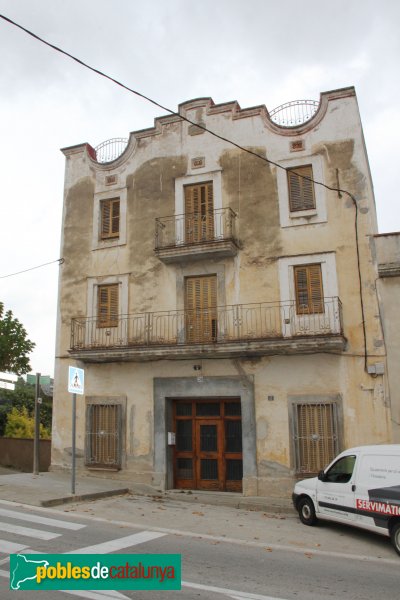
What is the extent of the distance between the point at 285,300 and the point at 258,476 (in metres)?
4.86

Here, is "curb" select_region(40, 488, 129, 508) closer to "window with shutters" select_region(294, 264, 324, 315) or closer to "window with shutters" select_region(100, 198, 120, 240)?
"window with shutters" select_region(294, 264, 324, 315)

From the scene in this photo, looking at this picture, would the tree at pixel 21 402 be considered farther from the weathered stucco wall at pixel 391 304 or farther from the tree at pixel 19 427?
the weathered stucco wall at pixel 391 304

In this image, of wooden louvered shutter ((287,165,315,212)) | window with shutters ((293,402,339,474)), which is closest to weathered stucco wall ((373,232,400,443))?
window with shutters ((293,402,339,474))

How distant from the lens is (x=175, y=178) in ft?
55.8

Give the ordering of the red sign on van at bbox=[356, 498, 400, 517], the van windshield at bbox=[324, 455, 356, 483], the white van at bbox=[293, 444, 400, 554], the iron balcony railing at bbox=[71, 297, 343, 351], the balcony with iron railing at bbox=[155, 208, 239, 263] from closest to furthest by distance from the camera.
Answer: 1. the red sign on van at bbox=[356, 498, 400, 517]
2. the white van at bbox=[293, 444, 400, 554]
3. the van windshield at bbox=[324, 455, 356, 483]
4. the iron balcony railing at bbox=[71, 297, 343, 351]
5. the balcony with iron railing at bbox=[155, 208, 239, 263]

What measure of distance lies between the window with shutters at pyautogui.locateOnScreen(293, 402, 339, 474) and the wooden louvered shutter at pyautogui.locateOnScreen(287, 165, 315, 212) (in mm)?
5665

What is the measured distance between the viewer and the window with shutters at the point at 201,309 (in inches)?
613

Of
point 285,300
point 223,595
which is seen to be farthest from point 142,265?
point 223,595

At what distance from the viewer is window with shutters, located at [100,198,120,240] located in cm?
1770

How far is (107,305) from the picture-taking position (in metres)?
17.1

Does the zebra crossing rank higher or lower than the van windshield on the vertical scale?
lower

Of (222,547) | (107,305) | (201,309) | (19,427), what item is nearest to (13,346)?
(19,427)

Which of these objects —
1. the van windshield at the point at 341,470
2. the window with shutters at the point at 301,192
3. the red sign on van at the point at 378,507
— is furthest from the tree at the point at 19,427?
the red sign on van at the point at 378,507

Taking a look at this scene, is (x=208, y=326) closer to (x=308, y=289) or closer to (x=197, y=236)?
(x=197, y=236)
